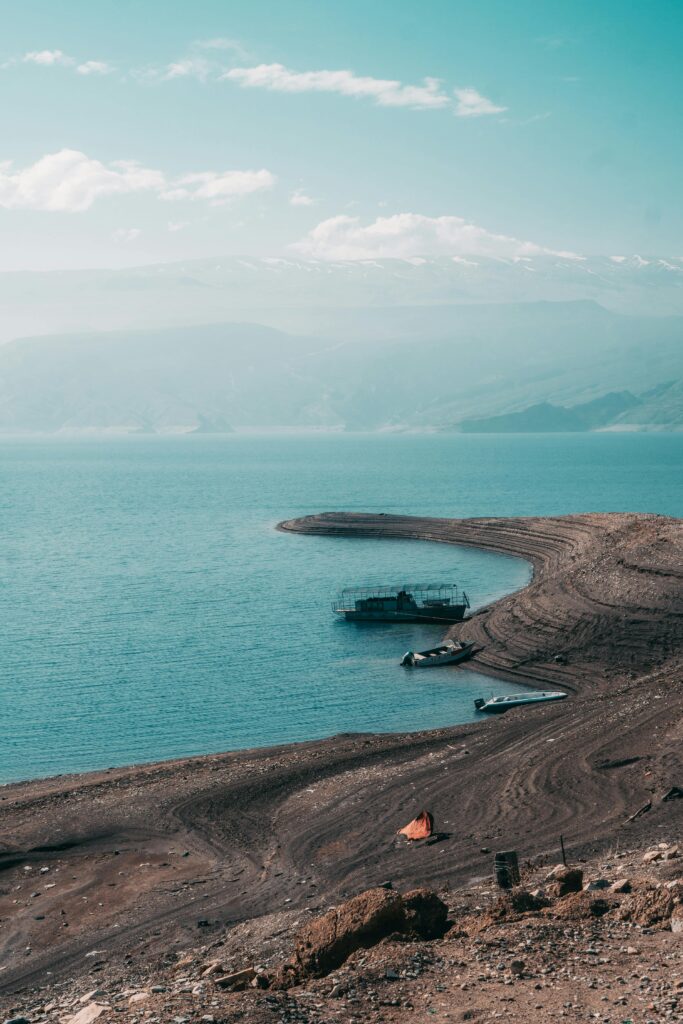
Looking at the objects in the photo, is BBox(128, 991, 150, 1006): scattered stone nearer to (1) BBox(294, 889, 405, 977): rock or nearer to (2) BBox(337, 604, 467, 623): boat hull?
(1) BBox(294, 889, 405, 977): rock

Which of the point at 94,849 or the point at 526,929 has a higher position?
the point at 526,929

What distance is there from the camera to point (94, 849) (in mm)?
39594

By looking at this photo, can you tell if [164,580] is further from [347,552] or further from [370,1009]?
[370,1009]

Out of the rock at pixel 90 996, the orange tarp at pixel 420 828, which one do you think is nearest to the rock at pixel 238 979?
the rock at pixel 90 996

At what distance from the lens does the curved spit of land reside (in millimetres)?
33156

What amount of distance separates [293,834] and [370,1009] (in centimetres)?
2093

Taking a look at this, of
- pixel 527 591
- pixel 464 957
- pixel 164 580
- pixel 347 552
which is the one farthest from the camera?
pixel 347 552

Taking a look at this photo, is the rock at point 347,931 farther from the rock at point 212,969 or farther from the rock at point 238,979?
the rock at point 212,969

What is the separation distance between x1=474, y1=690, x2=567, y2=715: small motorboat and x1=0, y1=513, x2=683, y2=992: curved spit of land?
6.22ft

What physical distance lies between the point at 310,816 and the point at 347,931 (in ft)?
61.8

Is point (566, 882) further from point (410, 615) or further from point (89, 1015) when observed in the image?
point (410, 615)

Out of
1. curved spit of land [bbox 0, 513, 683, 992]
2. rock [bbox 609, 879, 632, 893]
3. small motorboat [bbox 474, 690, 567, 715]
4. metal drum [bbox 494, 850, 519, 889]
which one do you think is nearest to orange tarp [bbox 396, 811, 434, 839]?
curved spit of land [bbox 0, 513, 683, 992]

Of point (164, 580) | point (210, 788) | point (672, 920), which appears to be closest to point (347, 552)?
point (164, 580)

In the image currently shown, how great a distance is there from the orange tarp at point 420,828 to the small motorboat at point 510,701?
22.1 m
